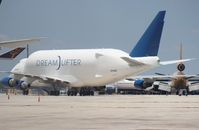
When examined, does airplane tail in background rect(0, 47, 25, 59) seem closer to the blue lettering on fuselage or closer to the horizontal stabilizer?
the blue lettering on fuselage

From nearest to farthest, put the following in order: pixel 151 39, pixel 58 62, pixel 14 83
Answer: pixel 151 39, pixel 58 62, pixel 14 83

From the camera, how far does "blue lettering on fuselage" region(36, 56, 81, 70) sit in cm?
6843

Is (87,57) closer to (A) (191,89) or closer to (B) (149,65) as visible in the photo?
(B) (149,65)

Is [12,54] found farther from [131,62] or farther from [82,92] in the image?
→ [131,62]

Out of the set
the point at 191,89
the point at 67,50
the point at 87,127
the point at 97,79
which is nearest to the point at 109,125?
the point at 87,127

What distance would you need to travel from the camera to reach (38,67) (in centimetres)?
7231

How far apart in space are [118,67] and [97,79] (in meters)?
3.94

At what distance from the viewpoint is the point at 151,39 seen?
62312 mm

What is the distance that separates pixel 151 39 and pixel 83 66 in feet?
35.1

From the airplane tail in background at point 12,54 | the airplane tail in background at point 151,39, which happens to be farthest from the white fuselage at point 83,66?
the airplane tail in background at point 12,54

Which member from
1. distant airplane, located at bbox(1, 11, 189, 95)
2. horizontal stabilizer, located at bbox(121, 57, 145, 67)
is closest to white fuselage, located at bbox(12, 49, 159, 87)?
distant airplane, located at bbox(1, 11, 189, 95)

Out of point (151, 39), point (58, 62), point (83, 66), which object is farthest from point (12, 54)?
point (151, 39)

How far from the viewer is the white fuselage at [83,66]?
63.9 meters

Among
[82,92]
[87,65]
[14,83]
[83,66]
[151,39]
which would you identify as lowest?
[82,92]
